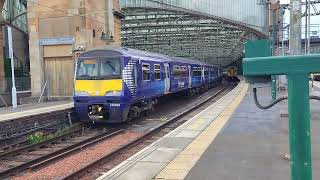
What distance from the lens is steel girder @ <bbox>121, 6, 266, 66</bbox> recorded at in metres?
56.5

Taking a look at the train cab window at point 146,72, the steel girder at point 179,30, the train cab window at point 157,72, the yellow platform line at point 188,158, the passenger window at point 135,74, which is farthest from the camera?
the steel girder at point 179,30

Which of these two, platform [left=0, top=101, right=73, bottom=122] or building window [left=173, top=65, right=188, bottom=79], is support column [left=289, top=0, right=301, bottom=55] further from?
building window [left=173, top=65, right=188, bottom=79]

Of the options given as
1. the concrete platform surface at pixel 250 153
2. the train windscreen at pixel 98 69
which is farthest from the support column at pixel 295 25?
the train windscreen at pixel 98 69

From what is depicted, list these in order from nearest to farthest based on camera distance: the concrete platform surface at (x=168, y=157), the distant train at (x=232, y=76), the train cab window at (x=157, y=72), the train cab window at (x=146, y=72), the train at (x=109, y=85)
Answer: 1. the concrete platform surface at (x=168, y=157)
2. the train at (x=109, y=85)
3. the train cab window at (x=146, y=72)
4. the train cab window at (x=157, y=72)
5. the distant train at (x=232, y=76)

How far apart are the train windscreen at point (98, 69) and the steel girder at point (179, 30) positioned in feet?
94.2

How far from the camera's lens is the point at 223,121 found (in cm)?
1546

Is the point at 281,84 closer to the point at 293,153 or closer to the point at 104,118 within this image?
the point at 104,118

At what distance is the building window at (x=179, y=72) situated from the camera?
26.4m

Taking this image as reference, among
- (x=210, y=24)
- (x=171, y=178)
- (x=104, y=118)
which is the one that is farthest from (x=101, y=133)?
(x=210, y=24)

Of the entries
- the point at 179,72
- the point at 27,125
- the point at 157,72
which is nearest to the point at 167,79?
the point at 157,72

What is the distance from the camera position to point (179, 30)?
68.1m

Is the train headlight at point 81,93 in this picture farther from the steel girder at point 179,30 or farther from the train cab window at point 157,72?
the steel girder at point 179,30

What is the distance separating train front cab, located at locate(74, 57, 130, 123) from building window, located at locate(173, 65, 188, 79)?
9.42 metres

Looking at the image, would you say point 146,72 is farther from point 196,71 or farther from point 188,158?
point 196,71
